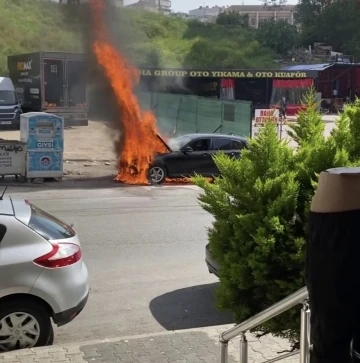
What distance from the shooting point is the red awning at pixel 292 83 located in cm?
4334

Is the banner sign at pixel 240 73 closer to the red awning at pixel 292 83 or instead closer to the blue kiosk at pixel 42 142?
the red awning at pixel 292 83

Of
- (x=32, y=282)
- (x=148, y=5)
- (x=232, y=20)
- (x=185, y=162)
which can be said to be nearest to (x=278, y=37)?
(x=232, y=20)

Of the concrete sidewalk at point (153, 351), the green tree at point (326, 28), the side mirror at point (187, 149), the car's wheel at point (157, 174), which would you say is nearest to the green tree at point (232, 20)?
the green tree at point (326, 28)

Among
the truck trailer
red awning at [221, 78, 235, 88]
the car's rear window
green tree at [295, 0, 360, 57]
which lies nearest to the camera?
the car's rear window

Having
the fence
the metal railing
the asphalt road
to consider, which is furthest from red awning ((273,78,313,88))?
the metal railing

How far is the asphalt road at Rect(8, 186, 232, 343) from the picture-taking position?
7.52 m

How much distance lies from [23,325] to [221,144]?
Result: 1332 centimetres

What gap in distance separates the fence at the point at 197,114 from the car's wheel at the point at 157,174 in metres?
5.44

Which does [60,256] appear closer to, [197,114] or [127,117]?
[127,117]

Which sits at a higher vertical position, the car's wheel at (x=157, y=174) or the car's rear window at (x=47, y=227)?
the car's rear window at (x=47, y=227)

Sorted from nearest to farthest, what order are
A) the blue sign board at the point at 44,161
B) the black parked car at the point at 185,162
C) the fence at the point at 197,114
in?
the blue sign board at the point at 44,161 < the black parked car at the point at 185,162 < the fence at the point at 197,114

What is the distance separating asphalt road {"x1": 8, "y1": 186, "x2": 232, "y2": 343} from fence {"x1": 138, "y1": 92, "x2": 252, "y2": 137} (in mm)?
7903

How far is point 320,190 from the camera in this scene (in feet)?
7.50

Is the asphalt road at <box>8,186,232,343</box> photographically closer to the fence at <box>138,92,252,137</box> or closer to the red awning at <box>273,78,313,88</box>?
the fence at <box>138,92,252,137</box>
